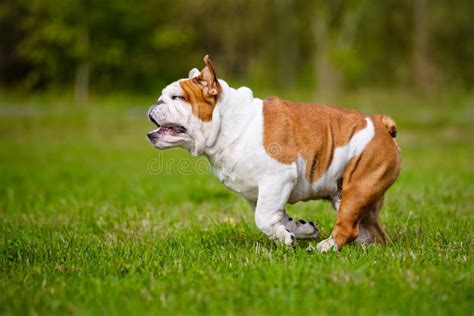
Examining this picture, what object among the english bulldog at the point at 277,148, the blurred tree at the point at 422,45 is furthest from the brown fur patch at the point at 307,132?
the blurred tree at the point at 422,45

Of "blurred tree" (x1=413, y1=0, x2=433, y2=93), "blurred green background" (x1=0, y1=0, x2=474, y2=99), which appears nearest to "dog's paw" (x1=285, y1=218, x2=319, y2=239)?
"blurred green background" (x1=0, y1=0, x2=474, y2=99)

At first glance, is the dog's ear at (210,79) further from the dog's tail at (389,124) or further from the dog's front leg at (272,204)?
the dog's tail at (389,124)

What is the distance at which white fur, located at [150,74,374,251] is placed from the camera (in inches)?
194

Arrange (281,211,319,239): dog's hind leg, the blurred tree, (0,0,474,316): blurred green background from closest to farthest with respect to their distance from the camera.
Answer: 1. (0,0,474,316): blurred green background
2. (281,211,319,239): dog's hind leg
3. the blurred tree

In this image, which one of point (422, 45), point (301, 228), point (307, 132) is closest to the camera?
point (307, 132)

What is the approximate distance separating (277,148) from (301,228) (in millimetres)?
761

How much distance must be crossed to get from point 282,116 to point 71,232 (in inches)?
103

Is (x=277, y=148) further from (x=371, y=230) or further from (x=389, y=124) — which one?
(x=371, y=230)

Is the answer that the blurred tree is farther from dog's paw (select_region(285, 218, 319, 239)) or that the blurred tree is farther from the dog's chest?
the dog's chest

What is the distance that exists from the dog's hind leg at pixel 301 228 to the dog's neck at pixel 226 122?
815mm

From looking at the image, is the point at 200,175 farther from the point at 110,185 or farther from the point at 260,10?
the point at 260,10

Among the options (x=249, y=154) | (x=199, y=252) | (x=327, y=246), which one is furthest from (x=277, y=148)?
(x=199, y=252)

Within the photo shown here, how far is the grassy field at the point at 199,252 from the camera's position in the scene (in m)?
3.84

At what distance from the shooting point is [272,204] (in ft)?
16.1
